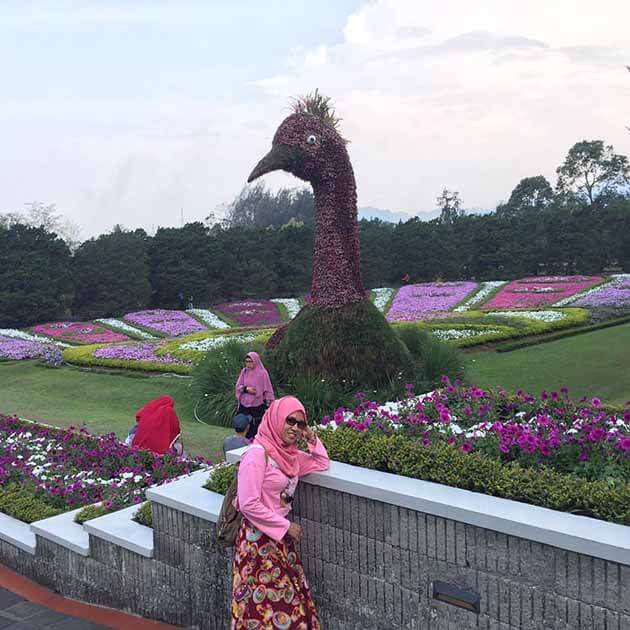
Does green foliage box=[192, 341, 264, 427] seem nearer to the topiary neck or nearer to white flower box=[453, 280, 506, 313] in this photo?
the topiary neck

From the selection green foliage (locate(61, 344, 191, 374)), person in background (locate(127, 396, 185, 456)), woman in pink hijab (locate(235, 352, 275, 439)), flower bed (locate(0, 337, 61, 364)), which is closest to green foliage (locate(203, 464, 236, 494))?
person in background (locate(127, 396, 185, 456))

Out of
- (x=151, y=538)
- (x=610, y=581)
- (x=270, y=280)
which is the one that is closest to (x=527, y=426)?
(x=610, y=581)

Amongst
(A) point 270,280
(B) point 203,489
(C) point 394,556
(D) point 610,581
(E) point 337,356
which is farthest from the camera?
(A) point 270,280

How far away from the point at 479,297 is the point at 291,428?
949 inches

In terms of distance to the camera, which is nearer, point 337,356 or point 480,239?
point 337,356

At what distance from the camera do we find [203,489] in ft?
13.1

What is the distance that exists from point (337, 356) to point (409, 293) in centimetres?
1915

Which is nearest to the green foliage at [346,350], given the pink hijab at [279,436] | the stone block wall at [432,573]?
the stone block wall at [432,573]

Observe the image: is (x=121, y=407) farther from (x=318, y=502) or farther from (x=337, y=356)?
(x=318, y=502)

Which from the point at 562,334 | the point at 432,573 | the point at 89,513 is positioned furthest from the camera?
the point at 562,334

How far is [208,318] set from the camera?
26.2m

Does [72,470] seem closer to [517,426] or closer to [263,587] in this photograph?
[263,587]

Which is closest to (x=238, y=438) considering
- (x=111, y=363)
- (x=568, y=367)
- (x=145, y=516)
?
(x=145, y=516)

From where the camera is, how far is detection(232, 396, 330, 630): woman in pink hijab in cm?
308
